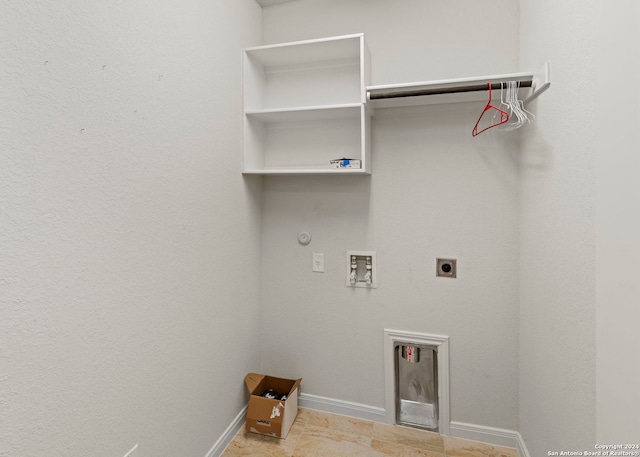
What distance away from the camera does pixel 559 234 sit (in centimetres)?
121

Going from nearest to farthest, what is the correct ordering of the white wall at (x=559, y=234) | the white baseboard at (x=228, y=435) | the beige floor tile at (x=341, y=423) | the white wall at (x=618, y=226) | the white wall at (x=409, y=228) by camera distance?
the white wall at (x=618, y=226)
the white wall at (x=559, y=234)
the white baseboard at (x=228, y=435)
the white wall at (x=409, y=228)
the beige floor tile at (x=341, y=423)

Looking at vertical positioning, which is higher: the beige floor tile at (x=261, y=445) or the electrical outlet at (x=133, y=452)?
the electrical outlet at (x=133, y=452)

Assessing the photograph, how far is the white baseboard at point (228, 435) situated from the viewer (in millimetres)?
1659

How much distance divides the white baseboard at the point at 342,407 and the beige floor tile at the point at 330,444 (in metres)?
0.14

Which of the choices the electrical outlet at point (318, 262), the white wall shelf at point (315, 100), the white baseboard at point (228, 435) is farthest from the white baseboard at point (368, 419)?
the white wall shelf at point (315, 100)

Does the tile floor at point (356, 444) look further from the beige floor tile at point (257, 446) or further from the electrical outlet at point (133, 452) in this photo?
the electrical outlet at point (133, 452)

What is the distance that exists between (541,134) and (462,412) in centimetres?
150

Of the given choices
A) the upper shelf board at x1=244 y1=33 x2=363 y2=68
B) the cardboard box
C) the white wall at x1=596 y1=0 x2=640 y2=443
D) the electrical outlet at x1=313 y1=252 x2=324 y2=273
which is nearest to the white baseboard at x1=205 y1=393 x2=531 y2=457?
the cardboard box

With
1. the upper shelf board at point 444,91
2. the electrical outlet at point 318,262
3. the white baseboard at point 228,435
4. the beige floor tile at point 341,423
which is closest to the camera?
the upper shelf board at point 444,91

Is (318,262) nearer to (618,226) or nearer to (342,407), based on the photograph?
(342,407)

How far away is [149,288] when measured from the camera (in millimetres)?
1225

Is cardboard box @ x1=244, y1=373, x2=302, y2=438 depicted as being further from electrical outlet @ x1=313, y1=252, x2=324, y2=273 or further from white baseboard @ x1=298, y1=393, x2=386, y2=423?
electrical outlet @ x1=313, y1=252, x2=324, y2=273

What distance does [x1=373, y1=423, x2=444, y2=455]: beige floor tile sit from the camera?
5.80ft

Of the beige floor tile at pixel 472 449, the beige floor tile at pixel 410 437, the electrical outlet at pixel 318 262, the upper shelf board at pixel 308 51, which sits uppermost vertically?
the upper shelf board at pixel 308 51
